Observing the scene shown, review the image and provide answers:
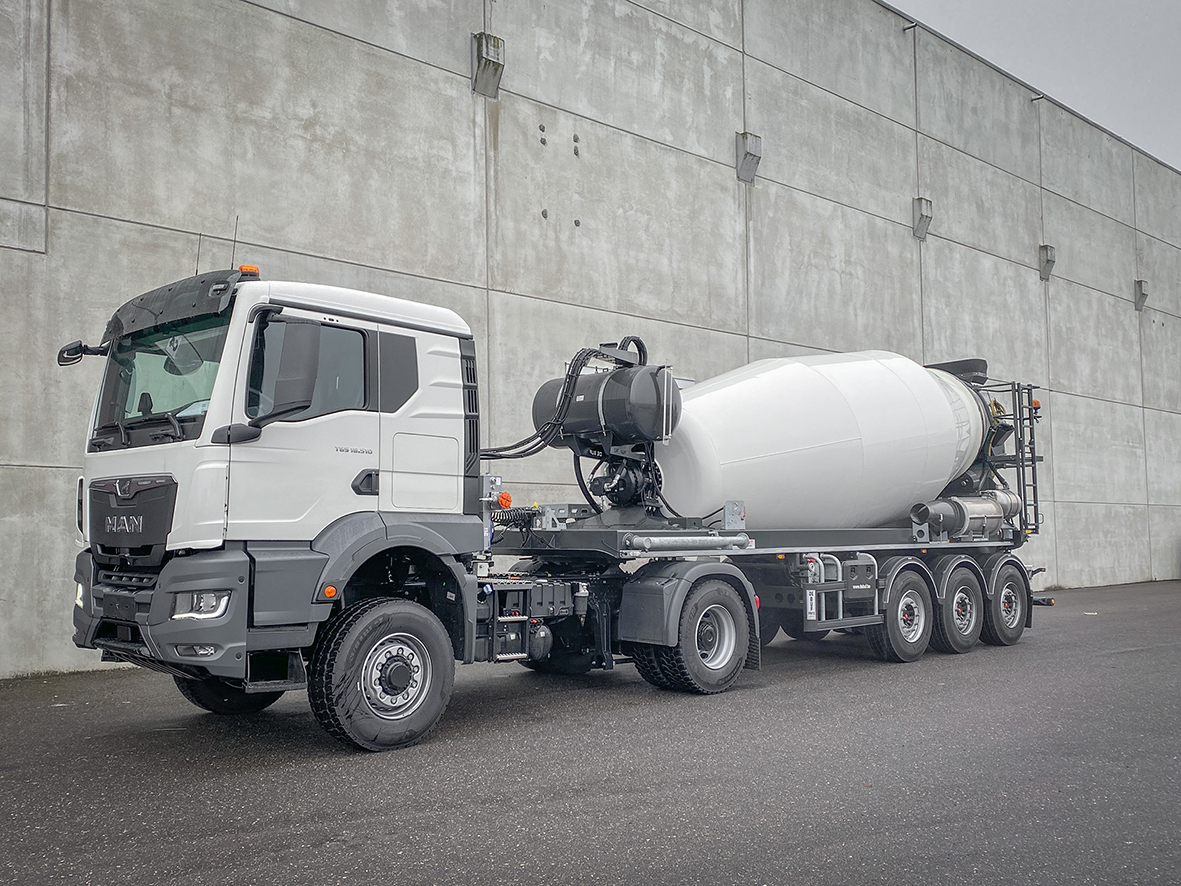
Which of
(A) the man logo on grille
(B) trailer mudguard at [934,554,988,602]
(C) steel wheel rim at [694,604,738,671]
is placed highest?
(A) the man logo on grille

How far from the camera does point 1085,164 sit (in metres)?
25.0

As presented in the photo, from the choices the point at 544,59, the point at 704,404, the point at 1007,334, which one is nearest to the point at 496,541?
the point at 704,404

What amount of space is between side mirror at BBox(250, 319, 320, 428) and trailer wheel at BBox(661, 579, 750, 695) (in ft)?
12.8

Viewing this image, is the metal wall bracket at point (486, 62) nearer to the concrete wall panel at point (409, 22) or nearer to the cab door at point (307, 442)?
the concrete wall panel at point (409, 22)

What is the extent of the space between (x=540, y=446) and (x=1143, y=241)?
23.9 meters

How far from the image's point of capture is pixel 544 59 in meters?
14.2

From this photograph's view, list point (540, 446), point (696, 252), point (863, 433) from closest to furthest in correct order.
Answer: point (540, 446)
point (863, 433)
point (696, 252)

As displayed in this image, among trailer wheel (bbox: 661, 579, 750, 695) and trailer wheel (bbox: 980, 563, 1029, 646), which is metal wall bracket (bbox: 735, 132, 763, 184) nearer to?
trailer wheel (bbox: 980, 563, 1029, 646)

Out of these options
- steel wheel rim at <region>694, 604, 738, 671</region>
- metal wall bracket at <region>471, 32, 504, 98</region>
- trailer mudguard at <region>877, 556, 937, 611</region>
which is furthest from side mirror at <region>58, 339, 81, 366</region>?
trailer mudguard at <region>877, 556, 937, 611</region>

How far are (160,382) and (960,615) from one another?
925 centimetres

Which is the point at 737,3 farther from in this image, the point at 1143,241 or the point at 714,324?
the point at 1143,241

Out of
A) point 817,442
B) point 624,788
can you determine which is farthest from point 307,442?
point 817,442

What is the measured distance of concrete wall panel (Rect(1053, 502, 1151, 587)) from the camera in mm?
22531

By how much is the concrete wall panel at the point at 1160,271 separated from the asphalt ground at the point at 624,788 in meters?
21.2
